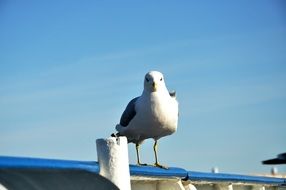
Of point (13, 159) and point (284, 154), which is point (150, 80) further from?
point (13, 159)

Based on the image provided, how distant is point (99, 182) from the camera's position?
4547 millimetres

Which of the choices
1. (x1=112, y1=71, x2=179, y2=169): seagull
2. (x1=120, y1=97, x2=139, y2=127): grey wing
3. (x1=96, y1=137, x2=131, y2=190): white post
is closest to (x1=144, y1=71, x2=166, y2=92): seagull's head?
(x1=112, y1=71, x2=179, y2=169): seagull

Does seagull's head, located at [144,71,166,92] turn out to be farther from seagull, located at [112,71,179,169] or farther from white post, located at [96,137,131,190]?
white post, located at [96,137,131,190]

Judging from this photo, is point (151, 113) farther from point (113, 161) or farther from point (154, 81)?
point (113, 161)

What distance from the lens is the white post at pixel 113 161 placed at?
18.0 ft

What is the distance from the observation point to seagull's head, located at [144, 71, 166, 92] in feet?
25.5

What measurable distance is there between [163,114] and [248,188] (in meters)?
3.31

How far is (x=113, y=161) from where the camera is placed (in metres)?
5.50

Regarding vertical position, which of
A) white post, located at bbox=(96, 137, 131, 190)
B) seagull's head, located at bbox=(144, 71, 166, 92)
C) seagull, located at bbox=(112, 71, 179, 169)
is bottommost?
white post, located at bbox=(96, 137, 131, 190)

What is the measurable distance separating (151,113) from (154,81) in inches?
15.1

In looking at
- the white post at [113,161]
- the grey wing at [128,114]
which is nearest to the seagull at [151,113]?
the grey wing at [128,114]

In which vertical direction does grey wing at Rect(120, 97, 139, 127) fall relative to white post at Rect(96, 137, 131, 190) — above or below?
above

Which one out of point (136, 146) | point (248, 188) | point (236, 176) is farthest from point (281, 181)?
point (136, 146)

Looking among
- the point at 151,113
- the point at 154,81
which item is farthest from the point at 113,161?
the point at 154,81
